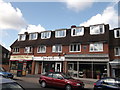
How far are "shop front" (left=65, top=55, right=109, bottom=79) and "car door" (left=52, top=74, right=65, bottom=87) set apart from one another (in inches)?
381

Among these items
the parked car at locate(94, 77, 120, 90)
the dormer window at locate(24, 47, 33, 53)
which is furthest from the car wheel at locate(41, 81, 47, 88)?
the dormer window at locate(24, 47, 33, 53)

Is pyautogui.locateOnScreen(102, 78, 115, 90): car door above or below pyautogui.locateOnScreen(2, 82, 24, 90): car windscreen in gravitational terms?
below

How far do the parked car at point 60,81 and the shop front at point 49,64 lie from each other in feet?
34.2

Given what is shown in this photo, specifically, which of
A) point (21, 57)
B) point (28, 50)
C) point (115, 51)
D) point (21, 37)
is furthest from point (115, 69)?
point (21, 37)

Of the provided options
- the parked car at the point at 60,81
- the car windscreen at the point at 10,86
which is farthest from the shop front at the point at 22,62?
the car windscreen at the point at 10,86

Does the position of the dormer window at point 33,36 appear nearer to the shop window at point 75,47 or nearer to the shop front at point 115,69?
the shop window at point 75,47

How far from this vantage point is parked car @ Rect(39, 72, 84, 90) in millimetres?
11602

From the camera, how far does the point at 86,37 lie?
2308 cm

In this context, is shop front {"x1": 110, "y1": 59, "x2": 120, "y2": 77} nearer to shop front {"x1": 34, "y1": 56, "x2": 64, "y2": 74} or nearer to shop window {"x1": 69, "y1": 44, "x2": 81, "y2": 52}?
shop window {"x1": 69, "y1": 44, "x2": 81, "y2": 52}

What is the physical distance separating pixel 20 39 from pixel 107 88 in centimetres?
2562

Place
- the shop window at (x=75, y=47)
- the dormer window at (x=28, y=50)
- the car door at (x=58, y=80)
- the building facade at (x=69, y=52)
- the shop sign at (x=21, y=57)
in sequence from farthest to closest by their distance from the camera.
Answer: the dormer window at (x=28, y=50) → the shop sign at (x=21, y=57) → the shop window at (x=75, y=47) → the building facade at (x=69, y=52) → the car door at (x=58, y=80)

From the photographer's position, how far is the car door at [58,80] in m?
12.1

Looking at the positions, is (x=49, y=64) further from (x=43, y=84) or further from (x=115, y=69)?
(x=43, y=84)

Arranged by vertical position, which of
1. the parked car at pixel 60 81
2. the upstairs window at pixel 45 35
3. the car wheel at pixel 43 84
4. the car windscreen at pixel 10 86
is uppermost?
the upstairs window at pixel 45 35
